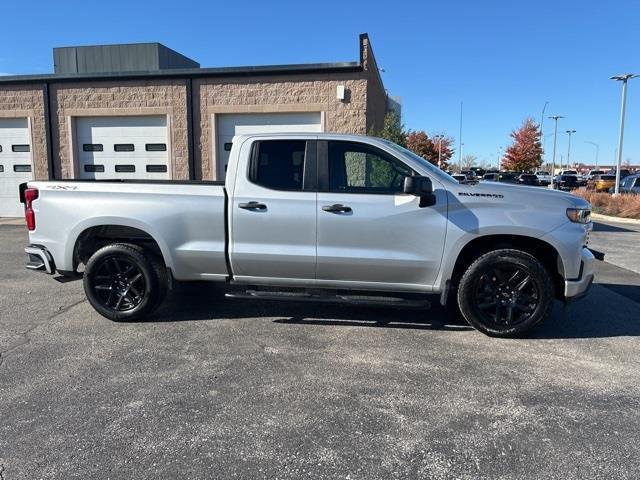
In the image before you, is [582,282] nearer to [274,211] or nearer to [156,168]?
[274,211]

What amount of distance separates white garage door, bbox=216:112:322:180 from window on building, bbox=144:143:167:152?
5.27 feet

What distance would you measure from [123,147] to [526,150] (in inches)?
2092

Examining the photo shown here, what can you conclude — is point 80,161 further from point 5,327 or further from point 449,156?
point 449,156

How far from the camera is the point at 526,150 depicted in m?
57.8

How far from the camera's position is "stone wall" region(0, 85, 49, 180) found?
558 inches

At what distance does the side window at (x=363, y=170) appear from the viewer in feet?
16.5

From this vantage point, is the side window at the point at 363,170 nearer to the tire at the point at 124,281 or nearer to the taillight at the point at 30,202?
the tire at the point at 124,281

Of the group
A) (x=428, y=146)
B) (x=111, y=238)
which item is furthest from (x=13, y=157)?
(x=428, y=146)

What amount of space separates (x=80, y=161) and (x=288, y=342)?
464 inches

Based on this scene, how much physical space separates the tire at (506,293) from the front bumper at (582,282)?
155 millimetres

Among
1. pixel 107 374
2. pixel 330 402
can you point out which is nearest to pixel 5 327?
pixel 107 374

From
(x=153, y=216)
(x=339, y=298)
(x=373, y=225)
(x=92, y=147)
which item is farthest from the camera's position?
(x=92, y=147)

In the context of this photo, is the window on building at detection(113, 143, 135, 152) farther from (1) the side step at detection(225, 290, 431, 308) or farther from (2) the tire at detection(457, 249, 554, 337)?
(2) the tire at detection(457, 249, 554, 337)

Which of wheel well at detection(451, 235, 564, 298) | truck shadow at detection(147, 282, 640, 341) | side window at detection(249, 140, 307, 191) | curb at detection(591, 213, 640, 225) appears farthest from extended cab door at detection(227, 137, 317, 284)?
curb at detection(591, 213, 640, 225)
